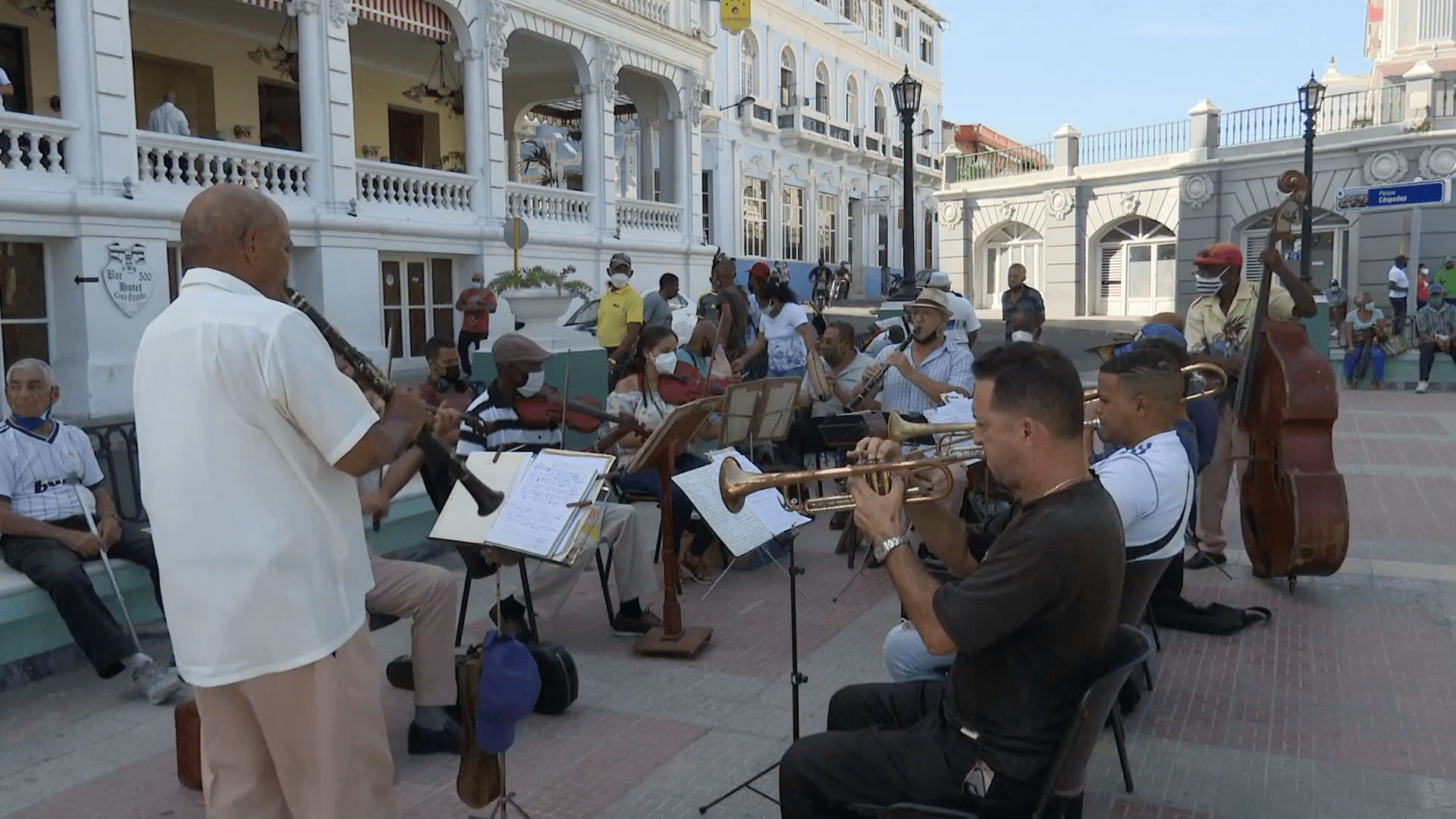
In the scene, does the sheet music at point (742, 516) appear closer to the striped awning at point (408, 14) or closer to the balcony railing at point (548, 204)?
the striped awning at point (408, 14)

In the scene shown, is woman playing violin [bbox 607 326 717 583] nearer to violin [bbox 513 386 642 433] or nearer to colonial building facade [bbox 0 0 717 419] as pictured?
violin [bbox 513 386 642 433]

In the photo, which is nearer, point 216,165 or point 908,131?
point 216,165

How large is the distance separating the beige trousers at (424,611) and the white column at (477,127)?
1347 cm

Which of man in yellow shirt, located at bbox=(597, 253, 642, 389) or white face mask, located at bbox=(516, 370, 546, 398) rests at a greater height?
man in yellow shirt, located at bbox=(597, 253, 642, 389)

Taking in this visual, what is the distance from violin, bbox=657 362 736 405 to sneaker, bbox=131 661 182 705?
317cm

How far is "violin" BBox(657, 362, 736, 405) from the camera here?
6.97 m

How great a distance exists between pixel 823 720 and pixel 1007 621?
218cm

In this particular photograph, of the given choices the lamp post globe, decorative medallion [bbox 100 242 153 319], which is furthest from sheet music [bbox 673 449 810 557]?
the lamp post globe

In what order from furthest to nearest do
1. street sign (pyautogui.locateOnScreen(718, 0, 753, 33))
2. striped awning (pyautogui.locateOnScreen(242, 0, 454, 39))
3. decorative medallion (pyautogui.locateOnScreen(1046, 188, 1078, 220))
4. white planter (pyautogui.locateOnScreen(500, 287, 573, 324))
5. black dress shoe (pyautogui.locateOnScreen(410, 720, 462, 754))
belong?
decorative medallion (pyautogui.locateOnScreen(1046, 188, 1078, 220)) < street sign (pyautogui.locateOnScreen(718, 0, 753, 33)) < striped awning (pyautogui.locateOnScreen(242, 0, 454, 39)) < white planter (pyautogui.locateOnScreen(500, 287, 573, 324)) < black dress shoe (pyautogui.locateOnScreen(410, 720, 462, 754))

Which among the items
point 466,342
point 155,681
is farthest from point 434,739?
point 466,342

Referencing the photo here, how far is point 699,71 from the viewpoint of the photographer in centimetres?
2136

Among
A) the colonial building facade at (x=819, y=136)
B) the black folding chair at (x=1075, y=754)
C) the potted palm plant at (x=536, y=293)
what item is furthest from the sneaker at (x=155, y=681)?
the colonial building facade at (x=819, y=136)

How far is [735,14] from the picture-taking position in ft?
70.5

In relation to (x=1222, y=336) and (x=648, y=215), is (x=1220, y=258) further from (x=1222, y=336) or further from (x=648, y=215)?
(x=648, y=215)
